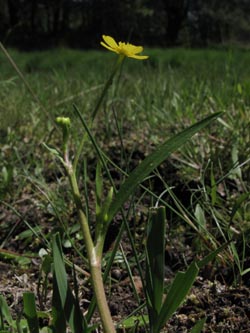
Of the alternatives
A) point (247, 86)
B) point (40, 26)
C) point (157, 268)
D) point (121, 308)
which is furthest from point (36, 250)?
point (40, 26)

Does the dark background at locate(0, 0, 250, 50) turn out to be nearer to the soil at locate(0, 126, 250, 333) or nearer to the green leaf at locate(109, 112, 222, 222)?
the soil at locate(0, 126, 250, 333)

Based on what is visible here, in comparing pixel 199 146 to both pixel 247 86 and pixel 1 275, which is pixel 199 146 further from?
pixel 1 275

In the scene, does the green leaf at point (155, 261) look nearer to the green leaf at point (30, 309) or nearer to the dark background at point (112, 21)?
the green leaf at point (30, 309)

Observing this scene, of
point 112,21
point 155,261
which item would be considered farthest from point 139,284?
point 112,21

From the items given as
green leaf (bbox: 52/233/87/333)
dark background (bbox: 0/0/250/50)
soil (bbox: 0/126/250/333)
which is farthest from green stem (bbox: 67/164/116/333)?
dark background (bbox: 0/0/250/50)

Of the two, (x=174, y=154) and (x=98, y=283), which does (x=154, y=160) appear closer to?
(x=98, y=283)

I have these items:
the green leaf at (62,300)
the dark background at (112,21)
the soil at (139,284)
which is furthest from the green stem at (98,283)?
the dark background at (112,21)

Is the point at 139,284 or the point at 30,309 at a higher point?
the point at 30,309
